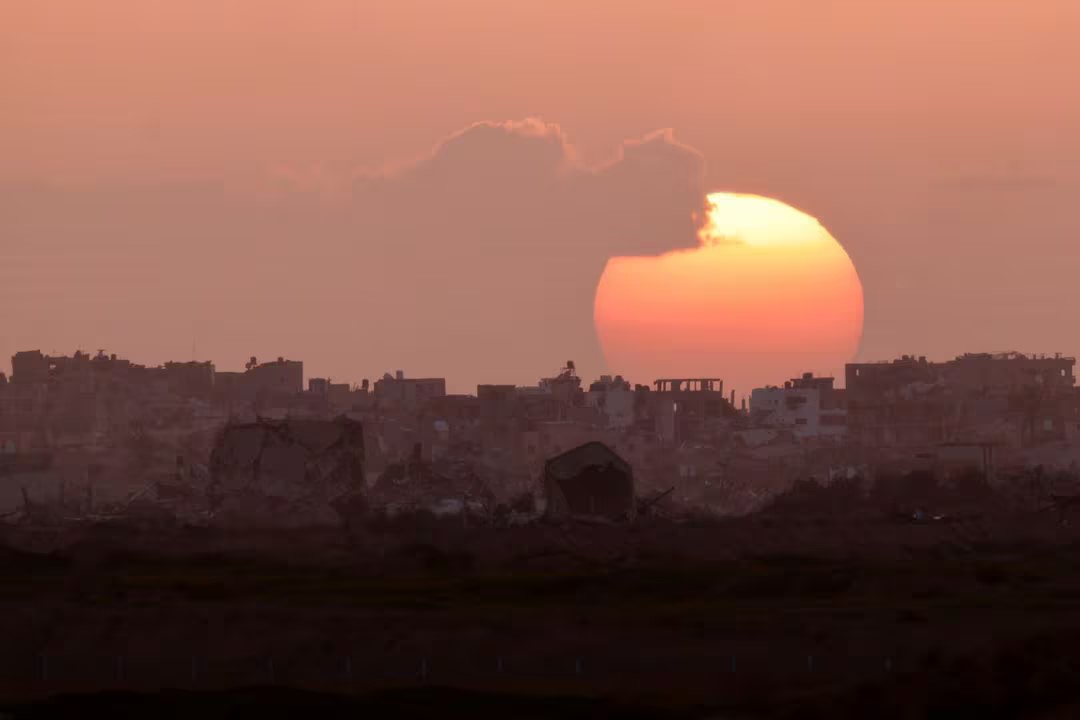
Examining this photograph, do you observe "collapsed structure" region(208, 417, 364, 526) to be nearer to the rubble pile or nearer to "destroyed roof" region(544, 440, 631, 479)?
the rubble pile

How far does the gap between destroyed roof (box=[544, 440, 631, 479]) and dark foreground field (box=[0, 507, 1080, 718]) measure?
61.2 ft

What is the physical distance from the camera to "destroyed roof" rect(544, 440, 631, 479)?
384 ft

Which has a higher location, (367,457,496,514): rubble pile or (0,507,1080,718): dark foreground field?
(367,457,496,514): rubble pile

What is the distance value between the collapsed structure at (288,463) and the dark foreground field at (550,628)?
1050 inches

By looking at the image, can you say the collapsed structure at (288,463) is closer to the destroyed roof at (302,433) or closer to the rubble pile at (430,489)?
the destroyed roof at (302,433)

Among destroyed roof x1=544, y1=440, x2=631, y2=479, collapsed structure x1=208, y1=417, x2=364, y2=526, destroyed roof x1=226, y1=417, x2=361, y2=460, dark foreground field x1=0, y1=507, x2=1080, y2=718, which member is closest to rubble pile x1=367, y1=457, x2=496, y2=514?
collapsed structure x1=208, y1=417, x2=364, y2=526

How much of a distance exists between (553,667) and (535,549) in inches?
1236

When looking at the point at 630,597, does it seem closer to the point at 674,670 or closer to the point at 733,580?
the point at 733,580

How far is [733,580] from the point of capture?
81.1 metres

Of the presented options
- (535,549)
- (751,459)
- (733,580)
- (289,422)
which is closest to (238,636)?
(733,580)

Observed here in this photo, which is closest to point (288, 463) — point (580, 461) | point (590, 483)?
point (580, 461)

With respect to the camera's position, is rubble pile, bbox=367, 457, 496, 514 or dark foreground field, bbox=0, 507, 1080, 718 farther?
rubble pile, bbox=367, 457, 496, 514

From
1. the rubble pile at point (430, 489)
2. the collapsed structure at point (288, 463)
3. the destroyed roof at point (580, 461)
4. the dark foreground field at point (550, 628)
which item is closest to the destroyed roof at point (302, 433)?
the collapsed structure at point (288, 463)

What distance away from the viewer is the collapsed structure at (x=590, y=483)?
382ft
